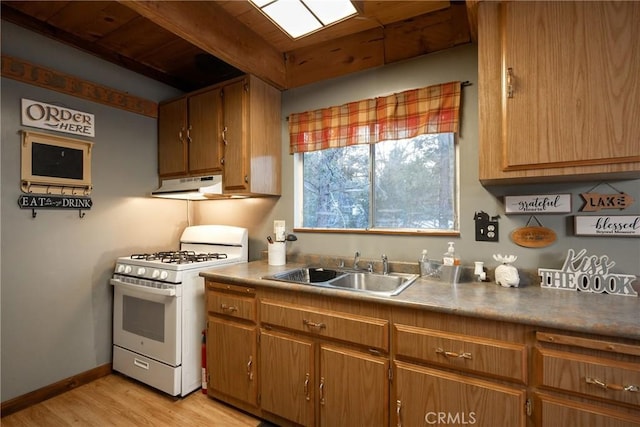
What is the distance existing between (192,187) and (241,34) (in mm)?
1203

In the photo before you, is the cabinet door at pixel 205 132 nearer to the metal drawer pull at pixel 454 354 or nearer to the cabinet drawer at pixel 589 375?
the metal drawer pull at pixel 454 354

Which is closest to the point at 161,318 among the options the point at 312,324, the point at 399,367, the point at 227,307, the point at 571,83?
the point at 227,307

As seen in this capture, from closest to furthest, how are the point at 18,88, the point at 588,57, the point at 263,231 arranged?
the point at 588,57 → the point at 18,88 → the point at 263,231

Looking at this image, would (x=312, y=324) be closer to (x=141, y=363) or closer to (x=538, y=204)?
(x=538, y=204)

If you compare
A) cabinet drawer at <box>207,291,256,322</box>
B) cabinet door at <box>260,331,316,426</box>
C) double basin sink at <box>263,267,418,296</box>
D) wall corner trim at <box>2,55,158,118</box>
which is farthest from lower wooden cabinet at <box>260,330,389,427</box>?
wall corner trim at <box>2,55,158,118</box>

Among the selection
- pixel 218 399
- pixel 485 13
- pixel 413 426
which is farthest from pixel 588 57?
pixel 218 399

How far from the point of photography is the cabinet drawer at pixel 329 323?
4.65 ft

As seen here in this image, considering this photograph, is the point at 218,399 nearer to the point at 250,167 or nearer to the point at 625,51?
the point at 250,167

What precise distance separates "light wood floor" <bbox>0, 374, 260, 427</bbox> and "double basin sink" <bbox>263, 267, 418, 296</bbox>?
92cm

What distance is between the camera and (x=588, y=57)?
49.4 inches

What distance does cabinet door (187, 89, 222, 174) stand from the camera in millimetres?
2402

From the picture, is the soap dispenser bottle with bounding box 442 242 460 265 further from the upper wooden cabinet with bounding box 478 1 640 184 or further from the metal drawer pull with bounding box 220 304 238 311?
the metal drawer pull with bounding box 220 304 238 311

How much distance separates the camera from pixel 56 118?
2111mm

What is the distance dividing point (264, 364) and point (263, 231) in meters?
1.15
